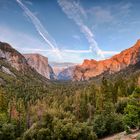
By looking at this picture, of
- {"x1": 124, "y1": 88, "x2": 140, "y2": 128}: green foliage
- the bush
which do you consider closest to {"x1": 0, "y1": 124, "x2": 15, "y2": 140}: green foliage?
the bush

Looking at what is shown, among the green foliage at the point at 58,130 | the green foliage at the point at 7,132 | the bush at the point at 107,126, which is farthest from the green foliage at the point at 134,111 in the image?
the green foliage at the point at 7,132

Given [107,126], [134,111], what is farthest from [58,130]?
[134,111]

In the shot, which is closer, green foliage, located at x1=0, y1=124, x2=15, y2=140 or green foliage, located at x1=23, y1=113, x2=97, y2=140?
green foliage, located at x1=23, y1=113, x2=97, y2=140

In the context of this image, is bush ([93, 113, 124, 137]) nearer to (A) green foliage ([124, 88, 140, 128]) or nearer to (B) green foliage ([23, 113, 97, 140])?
(B) green foliage ([23, 113, 97, 140])

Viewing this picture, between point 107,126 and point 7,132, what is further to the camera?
point 7,132

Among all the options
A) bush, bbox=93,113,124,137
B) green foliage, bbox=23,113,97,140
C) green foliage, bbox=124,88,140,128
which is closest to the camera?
green foliage, bbox=124,88,140,128

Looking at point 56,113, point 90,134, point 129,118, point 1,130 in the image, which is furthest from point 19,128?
point 129,118

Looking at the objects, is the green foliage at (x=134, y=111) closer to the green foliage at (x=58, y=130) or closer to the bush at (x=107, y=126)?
the green foliage at (x=58, y=130)

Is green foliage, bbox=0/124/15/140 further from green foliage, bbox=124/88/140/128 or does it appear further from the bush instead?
green foliage, bbox=124/88/140/128

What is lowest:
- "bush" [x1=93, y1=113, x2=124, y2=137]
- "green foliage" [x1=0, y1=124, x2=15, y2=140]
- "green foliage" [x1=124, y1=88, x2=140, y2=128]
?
"green foliage" [x1=0, y1=124, x2=15, y2=140]

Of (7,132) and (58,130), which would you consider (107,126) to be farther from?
(7,132)

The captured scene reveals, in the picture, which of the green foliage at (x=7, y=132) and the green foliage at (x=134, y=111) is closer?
the green foliage at (x=134, y=111)

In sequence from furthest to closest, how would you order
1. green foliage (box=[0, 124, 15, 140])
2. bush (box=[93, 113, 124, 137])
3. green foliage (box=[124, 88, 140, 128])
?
green foliage (box=[0, 124, 15, 140])
bush (box=[93, 113, 124, 137])
green foliage (box=[124, 88, 140, 128])

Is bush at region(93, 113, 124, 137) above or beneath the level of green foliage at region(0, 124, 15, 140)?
above
